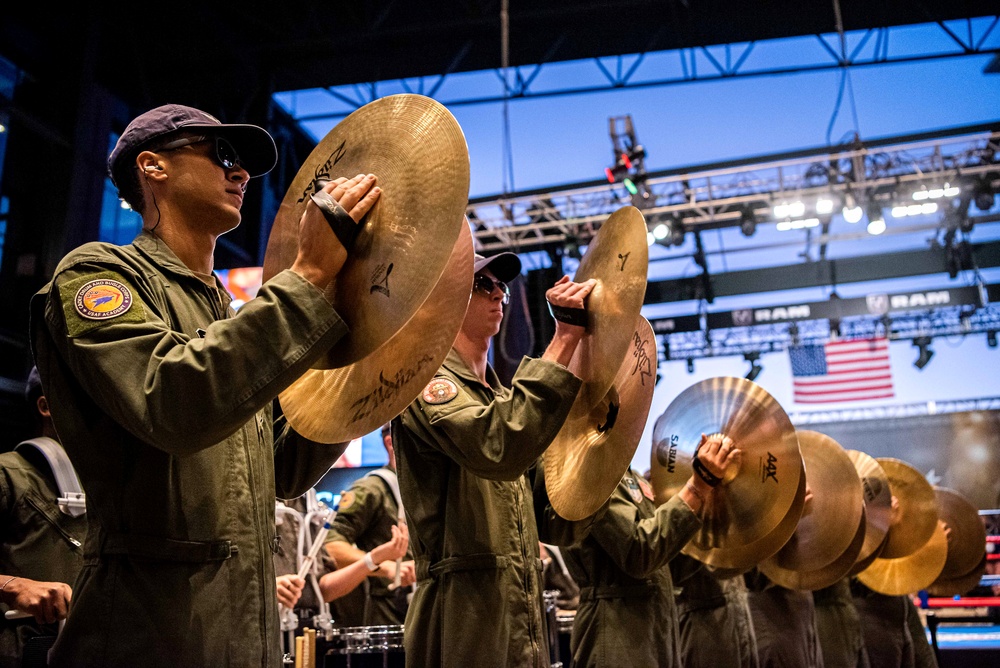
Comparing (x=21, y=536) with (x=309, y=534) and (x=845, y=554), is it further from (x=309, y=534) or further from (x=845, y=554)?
(x=845, y=554)

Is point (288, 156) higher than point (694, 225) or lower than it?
higher

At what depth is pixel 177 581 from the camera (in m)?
1.62

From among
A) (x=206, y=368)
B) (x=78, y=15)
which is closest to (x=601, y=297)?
(x=206, y=368)

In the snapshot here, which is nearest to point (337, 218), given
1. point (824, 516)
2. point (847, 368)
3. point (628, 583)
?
point (628, 583)

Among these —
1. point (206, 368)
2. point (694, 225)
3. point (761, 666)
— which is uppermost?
point (694, 225)

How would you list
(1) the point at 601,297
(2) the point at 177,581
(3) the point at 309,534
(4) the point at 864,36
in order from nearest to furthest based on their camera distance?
(2) the point at 177,581 → (1) the point at 601,297 → (3) the point at 309,534 → (4) the point at 864,36

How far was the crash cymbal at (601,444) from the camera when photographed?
263cm

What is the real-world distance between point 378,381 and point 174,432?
50 cm

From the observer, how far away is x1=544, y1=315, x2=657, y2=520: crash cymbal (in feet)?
8.64

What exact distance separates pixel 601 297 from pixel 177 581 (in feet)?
4.80

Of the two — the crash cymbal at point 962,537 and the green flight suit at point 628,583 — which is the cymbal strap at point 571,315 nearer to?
the green flight suit at point 628,583

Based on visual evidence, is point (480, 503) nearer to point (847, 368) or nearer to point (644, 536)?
point (644, 536)

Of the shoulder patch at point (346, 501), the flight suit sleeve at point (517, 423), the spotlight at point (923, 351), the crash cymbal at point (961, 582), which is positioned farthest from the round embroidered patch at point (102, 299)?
the spotlight at point (923, 351)

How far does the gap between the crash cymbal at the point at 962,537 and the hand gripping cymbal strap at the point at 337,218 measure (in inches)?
271
